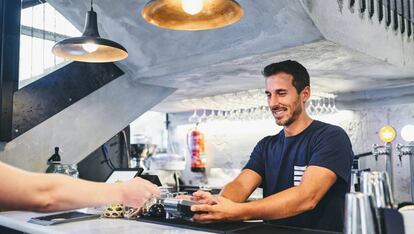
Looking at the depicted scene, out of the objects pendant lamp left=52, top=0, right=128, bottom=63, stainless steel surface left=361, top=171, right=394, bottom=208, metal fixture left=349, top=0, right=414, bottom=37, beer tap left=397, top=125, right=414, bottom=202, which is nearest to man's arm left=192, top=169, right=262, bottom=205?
pendant lamp left=52, top=0, right=128, bottom=63

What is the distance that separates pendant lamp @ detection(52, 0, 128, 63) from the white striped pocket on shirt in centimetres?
119

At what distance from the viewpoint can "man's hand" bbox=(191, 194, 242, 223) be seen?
1.64 meters

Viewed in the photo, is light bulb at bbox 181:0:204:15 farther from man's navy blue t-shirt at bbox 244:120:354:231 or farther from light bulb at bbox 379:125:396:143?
light bulb at bbox 379:125:396:143

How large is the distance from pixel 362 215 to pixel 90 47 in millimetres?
1765

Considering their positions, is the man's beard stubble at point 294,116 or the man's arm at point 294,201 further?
the man's beard stubble at point 294,116

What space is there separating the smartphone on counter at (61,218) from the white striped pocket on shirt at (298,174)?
1084mm

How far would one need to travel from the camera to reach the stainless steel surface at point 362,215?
0.85 metres

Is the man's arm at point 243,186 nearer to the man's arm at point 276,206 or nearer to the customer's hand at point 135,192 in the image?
the man's arm at point 276,206

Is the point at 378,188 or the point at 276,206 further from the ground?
the point at 378,188

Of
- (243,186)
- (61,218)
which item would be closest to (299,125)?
(243,186)

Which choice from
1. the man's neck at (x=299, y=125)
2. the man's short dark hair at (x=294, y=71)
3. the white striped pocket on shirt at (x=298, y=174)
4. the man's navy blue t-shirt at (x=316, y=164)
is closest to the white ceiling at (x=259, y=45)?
the man's short dark hair at (x=294, y=71)

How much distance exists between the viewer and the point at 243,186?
210cm

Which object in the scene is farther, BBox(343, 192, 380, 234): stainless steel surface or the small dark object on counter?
the small dark object on counter

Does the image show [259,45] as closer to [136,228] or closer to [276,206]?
[276,206]
